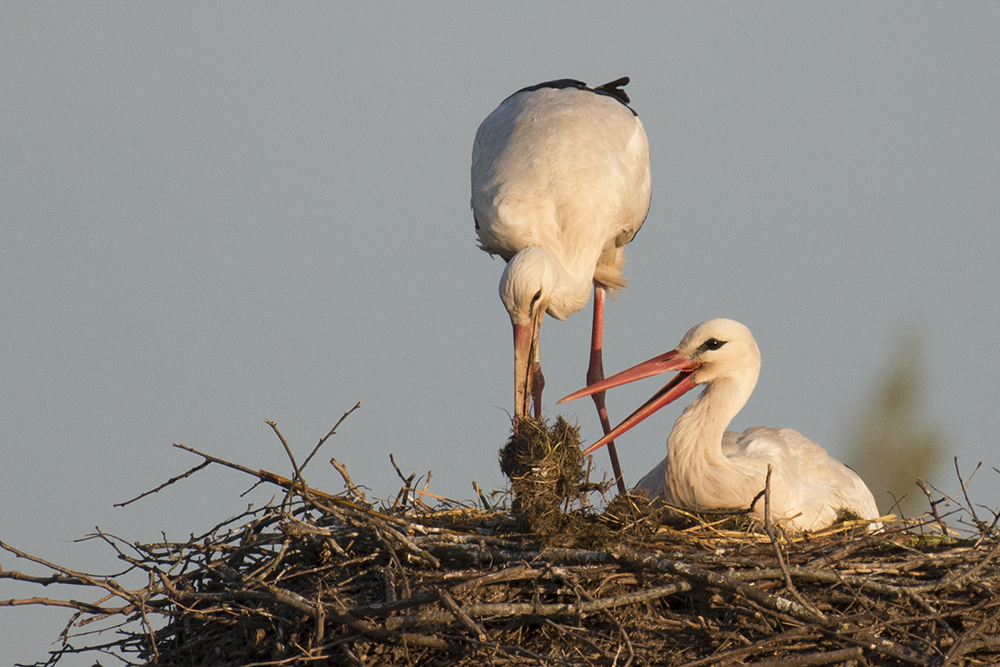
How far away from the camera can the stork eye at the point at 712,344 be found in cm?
578

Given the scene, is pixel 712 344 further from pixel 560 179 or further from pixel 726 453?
pixel 560 179

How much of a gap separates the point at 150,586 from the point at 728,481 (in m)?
2.32

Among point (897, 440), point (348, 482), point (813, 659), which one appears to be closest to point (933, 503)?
point (813, 659)

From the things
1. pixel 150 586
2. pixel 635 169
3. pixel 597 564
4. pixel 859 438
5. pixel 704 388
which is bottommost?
pixel 597 564

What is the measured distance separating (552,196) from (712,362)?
1.91 metres

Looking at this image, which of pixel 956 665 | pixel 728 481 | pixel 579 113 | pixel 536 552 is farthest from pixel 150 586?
pixel 579 113

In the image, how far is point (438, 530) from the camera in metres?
4.79

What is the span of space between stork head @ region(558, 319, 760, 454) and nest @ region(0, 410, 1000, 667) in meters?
0.98

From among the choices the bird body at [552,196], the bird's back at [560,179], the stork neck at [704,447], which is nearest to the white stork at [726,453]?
the stork neck at [704,447]

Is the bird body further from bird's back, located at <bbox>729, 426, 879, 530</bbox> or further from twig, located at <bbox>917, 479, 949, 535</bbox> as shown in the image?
twig, located at <bbox>917, 479, 949, 535</bbox>

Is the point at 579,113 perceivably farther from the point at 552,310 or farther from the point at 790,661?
the point at 790,661

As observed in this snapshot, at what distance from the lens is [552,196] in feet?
24.1

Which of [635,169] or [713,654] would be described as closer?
[713,654]

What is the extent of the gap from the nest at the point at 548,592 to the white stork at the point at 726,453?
0.49 meters
